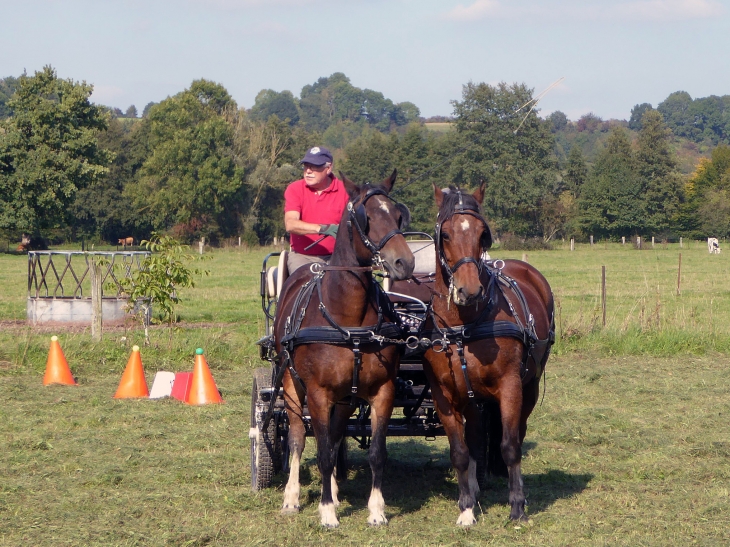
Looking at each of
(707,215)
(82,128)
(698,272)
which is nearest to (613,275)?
(698,272)

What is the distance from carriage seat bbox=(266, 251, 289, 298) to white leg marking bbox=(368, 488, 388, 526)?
1805mm

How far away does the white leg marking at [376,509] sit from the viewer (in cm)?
531

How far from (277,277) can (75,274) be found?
832 inches

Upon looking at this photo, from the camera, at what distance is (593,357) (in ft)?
41.2

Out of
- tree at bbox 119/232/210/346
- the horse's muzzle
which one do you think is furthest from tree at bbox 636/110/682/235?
the horse's muzzle

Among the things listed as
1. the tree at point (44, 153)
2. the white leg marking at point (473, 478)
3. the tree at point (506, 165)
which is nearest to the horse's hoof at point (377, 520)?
the white leg marking at point (473, 478)

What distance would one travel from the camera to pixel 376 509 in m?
5.32

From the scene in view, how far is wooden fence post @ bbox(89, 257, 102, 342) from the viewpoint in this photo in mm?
12398

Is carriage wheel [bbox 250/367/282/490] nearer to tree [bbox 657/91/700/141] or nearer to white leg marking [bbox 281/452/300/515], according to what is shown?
white leg marking [bbox 281/452/300/515]

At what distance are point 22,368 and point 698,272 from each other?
26.7 meters

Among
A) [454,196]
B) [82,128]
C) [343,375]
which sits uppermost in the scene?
[82,128]

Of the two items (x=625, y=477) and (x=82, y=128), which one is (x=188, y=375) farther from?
(x=82, y=128)

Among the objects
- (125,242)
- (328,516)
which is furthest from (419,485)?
(125,242)

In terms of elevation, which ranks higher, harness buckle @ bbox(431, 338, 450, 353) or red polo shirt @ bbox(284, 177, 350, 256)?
red polo shirt @ bbox(284, 177, 350, 256)
